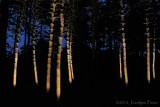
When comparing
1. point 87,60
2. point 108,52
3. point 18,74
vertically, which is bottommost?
point 18,74

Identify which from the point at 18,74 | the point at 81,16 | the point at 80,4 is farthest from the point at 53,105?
the point at 80,4

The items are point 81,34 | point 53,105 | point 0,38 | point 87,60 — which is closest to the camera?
point 0,38

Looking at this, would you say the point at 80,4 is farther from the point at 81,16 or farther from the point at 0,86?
the point at 0,86

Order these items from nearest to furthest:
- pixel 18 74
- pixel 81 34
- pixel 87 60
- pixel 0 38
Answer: pixel 0 38
pixel 18 74
pixel 87 60
pixel 81 34

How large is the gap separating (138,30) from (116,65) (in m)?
8.70

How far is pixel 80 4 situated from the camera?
21000 millimetres

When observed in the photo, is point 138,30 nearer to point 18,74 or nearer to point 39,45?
point 39,45

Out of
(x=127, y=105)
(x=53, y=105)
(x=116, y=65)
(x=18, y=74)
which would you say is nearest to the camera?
(x=127, y=105)

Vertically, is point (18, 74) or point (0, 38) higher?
point (0, 38)

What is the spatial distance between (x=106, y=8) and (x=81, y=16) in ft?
23.5

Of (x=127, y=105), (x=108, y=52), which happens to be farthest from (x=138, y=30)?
(x=127, y=105)

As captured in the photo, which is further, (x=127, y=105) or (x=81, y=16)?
(x=81, y=16)

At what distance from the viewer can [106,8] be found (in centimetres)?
2281

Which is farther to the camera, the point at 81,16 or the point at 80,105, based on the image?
the point at 81,16
